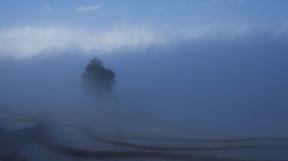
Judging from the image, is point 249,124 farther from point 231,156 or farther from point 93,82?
point 93,82

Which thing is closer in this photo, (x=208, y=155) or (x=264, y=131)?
(x=208, y=155)

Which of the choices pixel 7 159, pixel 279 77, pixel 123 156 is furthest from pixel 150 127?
pixel 279 77

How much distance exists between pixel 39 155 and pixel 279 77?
336 feet

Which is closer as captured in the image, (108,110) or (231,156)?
(231,156)

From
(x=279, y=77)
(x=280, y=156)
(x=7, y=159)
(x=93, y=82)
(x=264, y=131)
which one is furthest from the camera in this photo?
(x=279, y=77)

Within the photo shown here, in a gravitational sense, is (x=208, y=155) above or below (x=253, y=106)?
below

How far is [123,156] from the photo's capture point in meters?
Answer: 40.6

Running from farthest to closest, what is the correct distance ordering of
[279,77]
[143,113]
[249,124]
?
[279,77], [143,113], [249,124]

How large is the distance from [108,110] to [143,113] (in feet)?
18.9

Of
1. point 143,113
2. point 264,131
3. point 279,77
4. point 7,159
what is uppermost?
point 279,77

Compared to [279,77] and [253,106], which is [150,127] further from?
[279,77]

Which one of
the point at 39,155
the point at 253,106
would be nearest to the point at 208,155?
the point at 39,155

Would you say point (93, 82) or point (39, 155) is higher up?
point (93, 82)

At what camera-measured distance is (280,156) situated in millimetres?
39969
